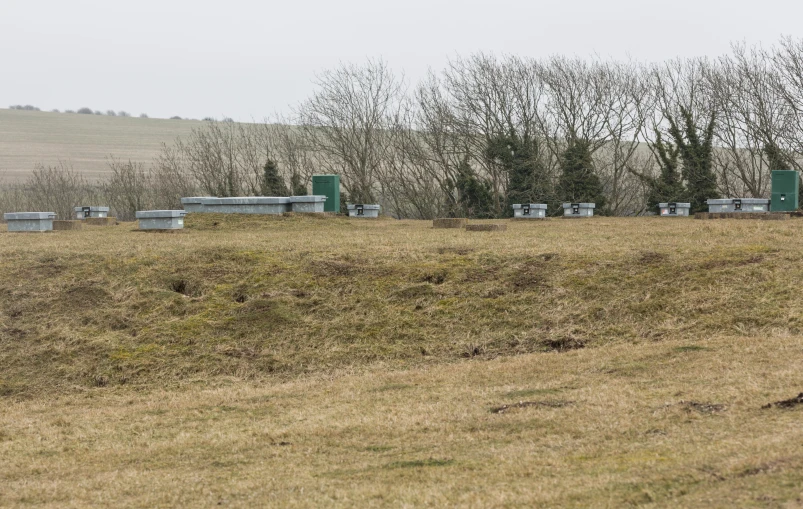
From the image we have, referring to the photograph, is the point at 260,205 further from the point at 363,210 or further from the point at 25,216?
the point at 25,216

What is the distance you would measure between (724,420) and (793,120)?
35.6m

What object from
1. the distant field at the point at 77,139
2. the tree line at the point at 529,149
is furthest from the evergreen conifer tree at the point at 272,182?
the distant field at the point at 77,139

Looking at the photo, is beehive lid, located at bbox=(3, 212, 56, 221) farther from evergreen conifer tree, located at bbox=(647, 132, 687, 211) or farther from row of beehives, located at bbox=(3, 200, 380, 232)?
evergreen conifer tree, located at bbox=(647, 132, 687, 211)

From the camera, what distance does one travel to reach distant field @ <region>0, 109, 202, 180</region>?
78.9 meters

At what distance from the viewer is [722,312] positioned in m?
12.6

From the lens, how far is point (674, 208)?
32812mm

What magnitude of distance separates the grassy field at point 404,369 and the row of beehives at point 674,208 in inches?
Result: 334

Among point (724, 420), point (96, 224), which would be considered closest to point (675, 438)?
point (724, 420)

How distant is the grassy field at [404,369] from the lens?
21.1ft

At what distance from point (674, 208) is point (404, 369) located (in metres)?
23.5

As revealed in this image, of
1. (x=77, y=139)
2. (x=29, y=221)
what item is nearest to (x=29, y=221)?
(x=29, y=221)

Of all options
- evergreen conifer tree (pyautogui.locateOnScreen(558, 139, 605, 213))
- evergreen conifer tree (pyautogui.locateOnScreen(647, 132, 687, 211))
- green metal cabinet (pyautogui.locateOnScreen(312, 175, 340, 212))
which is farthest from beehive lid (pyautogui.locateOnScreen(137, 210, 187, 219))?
evergreen conifer tree (pyautogui.locateOnScreen(647, 132, 687, 211))

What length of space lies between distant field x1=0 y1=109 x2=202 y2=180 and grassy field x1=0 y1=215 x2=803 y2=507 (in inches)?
2347

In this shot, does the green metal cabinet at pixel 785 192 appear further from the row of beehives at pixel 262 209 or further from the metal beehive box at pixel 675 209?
the metal beehive box at pixel 675 209
